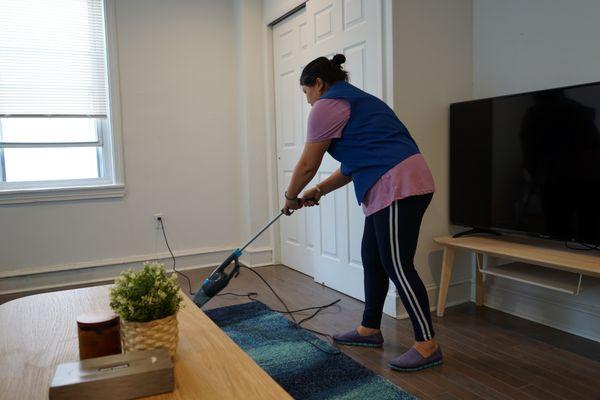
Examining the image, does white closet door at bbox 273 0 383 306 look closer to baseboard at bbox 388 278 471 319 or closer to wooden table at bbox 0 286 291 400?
baseboard at bbox 388 278 471 319

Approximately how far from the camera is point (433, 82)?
2.72 m

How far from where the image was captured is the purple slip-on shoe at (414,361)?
6.55 feet

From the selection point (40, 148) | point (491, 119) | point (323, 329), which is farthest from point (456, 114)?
point (40, 148)

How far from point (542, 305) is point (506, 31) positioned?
151cm

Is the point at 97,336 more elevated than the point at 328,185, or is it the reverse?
the point at 328,185

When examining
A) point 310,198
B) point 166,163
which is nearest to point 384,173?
point 310,198

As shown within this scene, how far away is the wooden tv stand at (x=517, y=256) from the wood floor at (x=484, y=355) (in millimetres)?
253

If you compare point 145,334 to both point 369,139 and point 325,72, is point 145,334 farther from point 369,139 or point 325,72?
point 325,72

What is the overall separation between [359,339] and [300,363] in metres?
0.35

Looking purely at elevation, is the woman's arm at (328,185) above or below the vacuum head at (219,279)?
above

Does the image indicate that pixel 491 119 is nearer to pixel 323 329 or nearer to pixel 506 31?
pixel 506 31

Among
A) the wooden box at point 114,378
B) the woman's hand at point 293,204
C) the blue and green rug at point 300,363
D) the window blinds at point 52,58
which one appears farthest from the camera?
the window blinds at point 52,58

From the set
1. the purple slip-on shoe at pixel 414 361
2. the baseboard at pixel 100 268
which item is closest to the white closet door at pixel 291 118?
the baseboard at pixel 100 268

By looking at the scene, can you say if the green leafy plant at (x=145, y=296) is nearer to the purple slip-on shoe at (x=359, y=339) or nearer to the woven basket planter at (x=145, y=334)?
the woven basket planter at (x=145, y=334)
